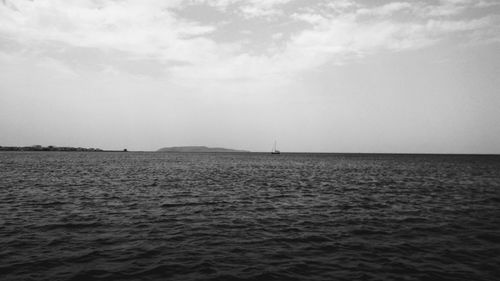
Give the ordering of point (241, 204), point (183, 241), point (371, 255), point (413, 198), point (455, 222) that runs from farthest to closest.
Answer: point (413, 198) → point (241, 204) → point (455, 222) → point (183, 241) → point (371, 255)

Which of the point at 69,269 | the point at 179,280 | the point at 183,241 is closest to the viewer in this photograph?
the point at 179,280

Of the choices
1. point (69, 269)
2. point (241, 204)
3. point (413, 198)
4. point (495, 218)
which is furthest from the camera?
point (413, 198)

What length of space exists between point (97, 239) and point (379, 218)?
1740cm

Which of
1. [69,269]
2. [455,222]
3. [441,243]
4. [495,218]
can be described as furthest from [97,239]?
[495,218]

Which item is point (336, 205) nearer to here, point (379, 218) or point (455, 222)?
point (379, 218)

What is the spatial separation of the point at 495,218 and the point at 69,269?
25.9 meters

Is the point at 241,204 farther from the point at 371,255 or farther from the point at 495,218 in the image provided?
the point at 495,218

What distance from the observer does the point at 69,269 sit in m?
11.8

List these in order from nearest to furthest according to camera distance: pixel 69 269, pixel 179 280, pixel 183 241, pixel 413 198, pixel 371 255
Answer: pixel 179 280, pixel 69 269, pixel 371 255, pixel 183 241, pixel 413 198

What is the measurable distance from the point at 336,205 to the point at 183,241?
49.3 ft


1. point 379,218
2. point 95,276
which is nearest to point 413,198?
point 379,218

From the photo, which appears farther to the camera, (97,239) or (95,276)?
(97,239)

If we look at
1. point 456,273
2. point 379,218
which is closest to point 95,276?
point 456,273

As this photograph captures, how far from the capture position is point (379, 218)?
853 inches
